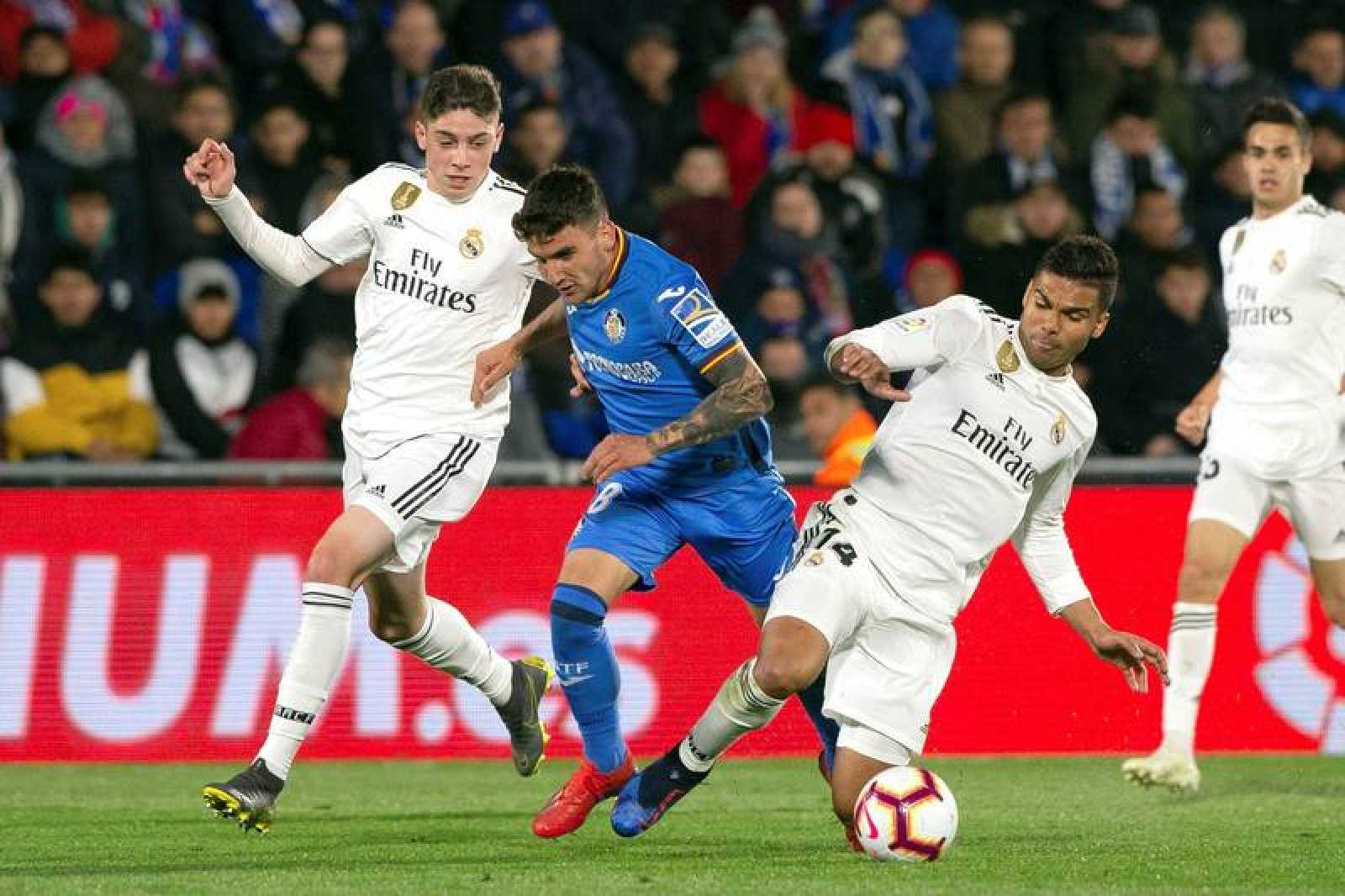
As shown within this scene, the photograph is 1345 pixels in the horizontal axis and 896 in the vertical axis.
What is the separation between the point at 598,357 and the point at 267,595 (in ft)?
10.9

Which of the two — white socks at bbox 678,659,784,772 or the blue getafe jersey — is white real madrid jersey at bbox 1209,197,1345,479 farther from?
white socks at bbox 678,659,784,772

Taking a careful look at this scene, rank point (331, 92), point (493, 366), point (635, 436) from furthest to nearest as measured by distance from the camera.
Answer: point (331, 92)
point (493, 366)
point (635, 436)

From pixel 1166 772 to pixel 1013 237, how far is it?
17.0ft

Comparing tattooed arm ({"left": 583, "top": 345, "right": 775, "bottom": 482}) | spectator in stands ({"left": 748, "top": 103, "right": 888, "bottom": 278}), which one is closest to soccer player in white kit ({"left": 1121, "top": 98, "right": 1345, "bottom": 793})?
tattooed arm ({"left": 583, "top": 345, "right": 775, "bottom": 482})

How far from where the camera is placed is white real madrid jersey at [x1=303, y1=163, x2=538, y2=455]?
8.36 meters

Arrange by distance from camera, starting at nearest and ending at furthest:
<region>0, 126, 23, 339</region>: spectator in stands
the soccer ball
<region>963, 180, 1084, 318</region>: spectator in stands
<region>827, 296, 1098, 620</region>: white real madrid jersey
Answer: the soccer ball → <region>827, 296, 1098, 620</region>: white real madrid jersey → <region>0, 126, 23, 339</region>: spectator in stands → <region>963, 180, 1084, 318</region>: spectator in stands

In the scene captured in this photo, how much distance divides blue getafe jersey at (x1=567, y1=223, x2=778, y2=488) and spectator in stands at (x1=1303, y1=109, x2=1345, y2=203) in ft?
24.5

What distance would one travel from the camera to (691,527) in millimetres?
7910

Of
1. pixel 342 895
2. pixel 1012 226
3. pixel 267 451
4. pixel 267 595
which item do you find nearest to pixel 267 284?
pixel 267 451

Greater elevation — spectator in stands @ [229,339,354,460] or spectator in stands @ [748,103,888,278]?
spectator in stands @ [748,103,888,278]

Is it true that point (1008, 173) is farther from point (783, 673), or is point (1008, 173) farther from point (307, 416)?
point (783, 673)

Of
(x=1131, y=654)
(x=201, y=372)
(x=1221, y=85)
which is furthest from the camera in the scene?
(x=1221, y=85)

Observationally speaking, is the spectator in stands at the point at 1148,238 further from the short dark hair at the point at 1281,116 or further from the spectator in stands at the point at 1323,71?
the short dark hair at the point at 1281,116

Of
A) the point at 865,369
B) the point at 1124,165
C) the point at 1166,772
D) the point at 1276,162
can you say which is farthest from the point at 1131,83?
the point at 865,369
